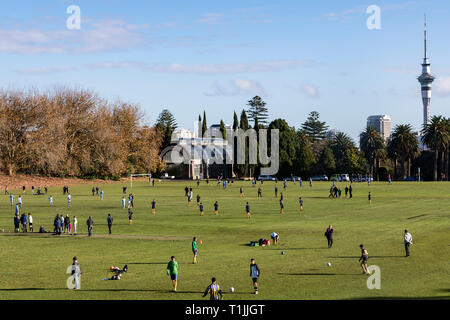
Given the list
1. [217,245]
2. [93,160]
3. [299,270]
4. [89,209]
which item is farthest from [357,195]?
[93,160]

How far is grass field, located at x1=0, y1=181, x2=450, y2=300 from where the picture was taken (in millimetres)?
25781

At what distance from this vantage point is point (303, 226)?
48906 millimetres

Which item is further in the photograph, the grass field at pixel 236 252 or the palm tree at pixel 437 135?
the palm tree at pixel 437 135

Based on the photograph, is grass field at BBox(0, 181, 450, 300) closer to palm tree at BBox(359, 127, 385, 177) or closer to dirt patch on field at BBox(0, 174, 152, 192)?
dirt patch on field at BBox(0, 174, 152, 192)

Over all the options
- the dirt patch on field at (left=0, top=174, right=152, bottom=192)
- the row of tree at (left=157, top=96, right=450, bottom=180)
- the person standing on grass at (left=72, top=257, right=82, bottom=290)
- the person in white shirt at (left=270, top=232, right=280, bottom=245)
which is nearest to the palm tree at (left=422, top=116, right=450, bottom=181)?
the row of tree at (left=157, top=96, right=450, bottom=180)

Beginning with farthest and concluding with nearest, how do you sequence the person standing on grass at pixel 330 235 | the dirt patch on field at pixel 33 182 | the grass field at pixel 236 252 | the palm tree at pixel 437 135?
the palm tree at pixel 437 135, the dirt patch on field at pixel 33 182, the person standing on grass at pixel 330 235, the grass field at pixel 236 252

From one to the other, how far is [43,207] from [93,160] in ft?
185

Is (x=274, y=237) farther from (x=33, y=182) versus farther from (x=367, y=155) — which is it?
(x=367, y=155)

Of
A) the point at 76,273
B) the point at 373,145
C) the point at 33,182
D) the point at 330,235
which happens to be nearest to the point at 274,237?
the point at 330,235

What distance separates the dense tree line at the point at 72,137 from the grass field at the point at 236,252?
47537 mm

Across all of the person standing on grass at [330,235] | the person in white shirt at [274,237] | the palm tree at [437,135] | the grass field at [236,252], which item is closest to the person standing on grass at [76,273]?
the grass field at [236,252]

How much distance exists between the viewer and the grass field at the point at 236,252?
25.8 m

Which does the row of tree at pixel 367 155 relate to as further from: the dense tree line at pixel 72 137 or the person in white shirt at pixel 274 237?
the person in white shirt at pixel 274 237

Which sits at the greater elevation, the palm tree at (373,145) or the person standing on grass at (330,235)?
the palm tree at (373,145)
